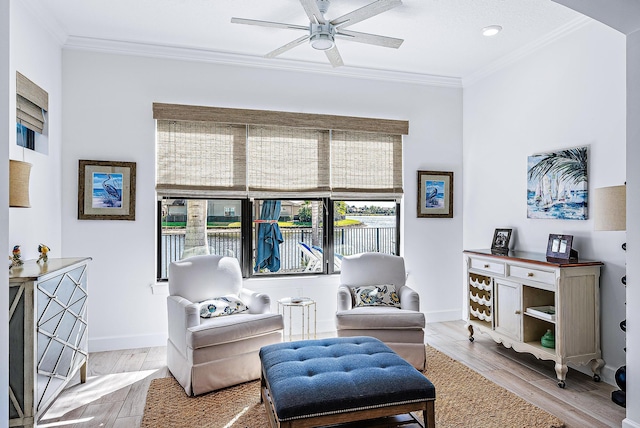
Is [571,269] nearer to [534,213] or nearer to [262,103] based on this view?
[534,213]

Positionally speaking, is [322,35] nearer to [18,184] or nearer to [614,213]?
[18,184]

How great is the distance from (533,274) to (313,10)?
258 cm

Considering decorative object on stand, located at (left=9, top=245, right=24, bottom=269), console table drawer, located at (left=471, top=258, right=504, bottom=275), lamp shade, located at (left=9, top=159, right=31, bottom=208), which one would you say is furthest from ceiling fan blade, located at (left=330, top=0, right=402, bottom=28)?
decorative object on stand, located at (left=9, top=245, right=24, bottom=269)

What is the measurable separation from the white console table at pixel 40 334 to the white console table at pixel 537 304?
3368 millimetres

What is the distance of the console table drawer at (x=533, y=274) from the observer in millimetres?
3194

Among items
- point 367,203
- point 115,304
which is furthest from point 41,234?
point 367,203

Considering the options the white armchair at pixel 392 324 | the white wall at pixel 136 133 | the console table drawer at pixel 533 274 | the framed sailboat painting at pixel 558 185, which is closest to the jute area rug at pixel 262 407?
the white armchair at pixel 392 324

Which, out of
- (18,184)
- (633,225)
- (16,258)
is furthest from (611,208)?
(16,258)

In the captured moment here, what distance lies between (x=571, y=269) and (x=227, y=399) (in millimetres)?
2655

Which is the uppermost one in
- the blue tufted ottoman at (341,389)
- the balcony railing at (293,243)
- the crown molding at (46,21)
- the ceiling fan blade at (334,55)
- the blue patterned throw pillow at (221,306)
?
the crown molding at (46,21)

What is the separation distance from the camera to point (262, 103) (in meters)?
4.32

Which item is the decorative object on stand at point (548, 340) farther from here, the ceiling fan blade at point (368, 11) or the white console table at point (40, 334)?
the white console table at point (40, 334)

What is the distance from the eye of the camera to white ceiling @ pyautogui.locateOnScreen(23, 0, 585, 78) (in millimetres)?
3217

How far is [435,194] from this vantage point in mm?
4863
